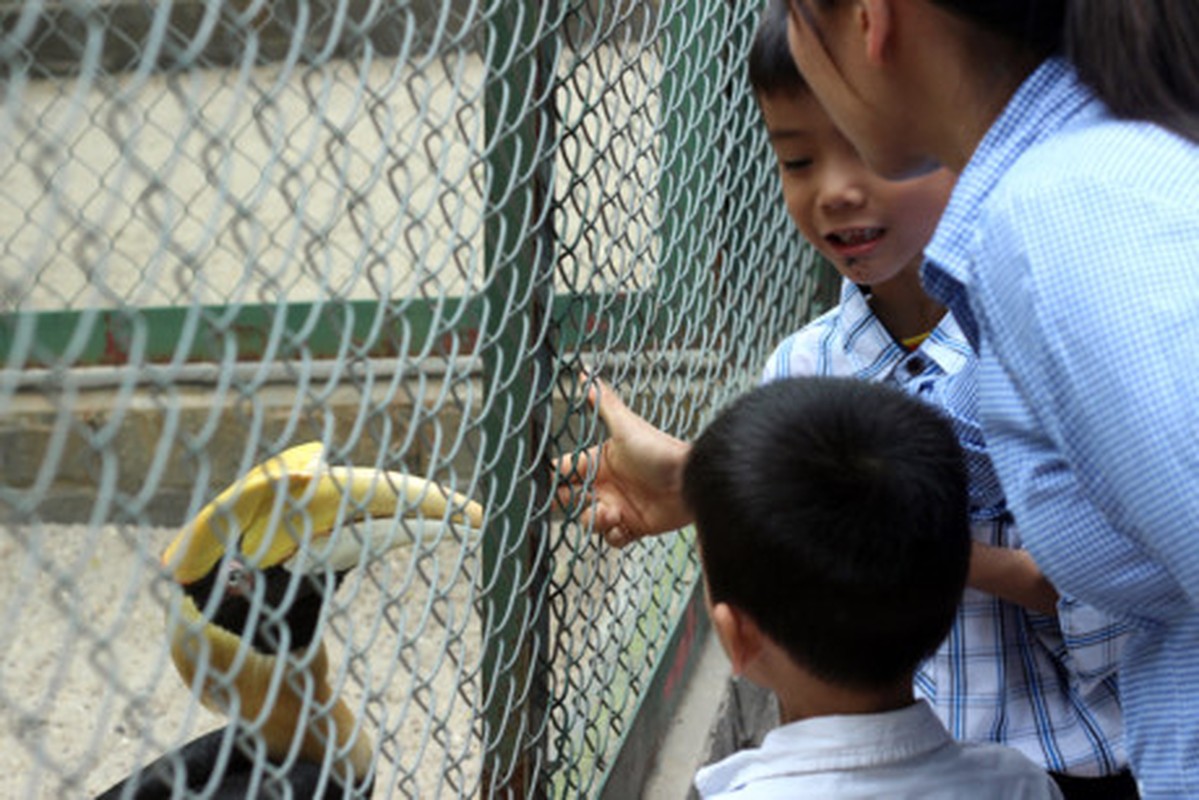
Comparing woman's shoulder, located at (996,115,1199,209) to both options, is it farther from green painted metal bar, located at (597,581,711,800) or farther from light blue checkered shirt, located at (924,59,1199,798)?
green painted metal bar, located at (597,581,711,800)

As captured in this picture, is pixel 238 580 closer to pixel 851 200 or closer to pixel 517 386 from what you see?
pixel 517 386

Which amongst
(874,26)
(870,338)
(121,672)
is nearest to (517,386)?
(870,338)

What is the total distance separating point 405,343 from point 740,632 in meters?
0.44

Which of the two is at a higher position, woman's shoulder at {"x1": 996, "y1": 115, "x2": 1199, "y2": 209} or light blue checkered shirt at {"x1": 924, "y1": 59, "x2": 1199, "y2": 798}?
woman's shoulder at {"x1": 996, "y1": 115, "x2": 1199, "y2": 209}

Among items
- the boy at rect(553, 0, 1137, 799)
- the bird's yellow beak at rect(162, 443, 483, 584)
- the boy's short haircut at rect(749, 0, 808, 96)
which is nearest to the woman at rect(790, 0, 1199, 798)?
the boy at rect(553, 0, 1137, 799)

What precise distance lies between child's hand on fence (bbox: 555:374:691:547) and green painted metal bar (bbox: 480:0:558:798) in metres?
0.13

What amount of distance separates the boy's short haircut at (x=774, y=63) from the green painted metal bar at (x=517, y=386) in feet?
1.32

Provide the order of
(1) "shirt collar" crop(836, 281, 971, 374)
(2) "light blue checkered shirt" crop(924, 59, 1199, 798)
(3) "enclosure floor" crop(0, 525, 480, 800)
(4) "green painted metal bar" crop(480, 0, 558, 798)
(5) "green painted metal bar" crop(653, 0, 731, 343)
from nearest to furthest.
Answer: (2) "light blue checkered shirt" crop(924, 59, 1199, 798) < (4) "green painted metal bar" crop(480, 0, 558, 798) < (1) "shirt collar" crop(836, 281, 971, 374) < (5) "green painted metal bar" crop(653, 0, 731, 343) < (3) "enclosure floor" crop(0, 525, 480, 800)

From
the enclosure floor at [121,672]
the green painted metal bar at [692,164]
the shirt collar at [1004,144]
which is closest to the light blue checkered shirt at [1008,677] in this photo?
the shirt collar at [1004,144]

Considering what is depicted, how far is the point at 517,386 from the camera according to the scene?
2.09 m

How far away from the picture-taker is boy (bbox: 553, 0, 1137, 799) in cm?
198

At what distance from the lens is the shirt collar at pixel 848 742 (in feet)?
5.28

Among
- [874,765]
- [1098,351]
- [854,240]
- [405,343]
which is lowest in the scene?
[874,765]

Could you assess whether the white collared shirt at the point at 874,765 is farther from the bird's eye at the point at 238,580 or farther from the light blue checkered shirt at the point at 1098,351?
the bird's eye at the point at 238,580
